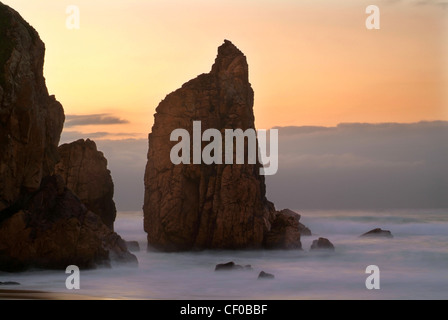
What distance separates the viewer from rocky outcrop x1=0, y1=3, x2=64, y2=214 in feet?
112

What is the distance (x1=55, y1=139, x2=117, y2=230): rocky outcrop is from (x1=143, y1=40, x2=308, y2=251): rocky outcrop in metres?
5.44

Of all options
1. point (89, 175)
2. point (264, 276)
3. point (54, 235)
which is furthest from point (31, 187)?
point (89, 175)

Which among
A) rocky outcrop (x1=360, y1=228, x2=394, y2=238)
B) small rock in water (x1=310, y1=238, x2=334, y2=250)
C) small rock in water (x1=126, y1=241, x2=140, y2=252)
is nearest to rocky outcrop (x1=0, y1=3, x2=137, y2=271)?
small rock in water (x1=126, y1=241, x2=140, y2=252)

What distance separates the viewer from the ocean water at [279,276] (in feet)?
105

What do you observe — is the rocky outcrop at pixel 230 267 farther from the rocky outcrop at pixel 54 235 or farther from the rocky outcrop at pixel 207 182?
the rocky outcrop at pixel 207 182

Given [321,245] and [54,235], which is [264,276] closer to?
[54,235]

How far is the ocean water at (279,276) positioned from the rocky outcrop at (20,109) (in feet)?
14.2

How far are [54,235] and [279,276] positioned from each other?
36.8ft

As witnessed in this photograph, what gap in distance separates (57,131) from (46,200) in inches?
186

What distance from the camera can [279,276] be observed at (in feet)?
130

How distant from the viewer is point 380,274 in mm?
42500

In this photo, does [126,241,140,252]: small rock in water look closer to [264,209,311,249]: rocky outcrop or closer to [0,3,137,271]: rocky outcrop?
[264,209,311,249]: rocky outcrop

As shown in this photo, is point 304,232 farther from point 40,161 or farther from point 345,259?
point 40,161

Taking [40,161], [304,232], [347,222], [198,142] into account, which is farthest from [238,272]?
[347,222]
